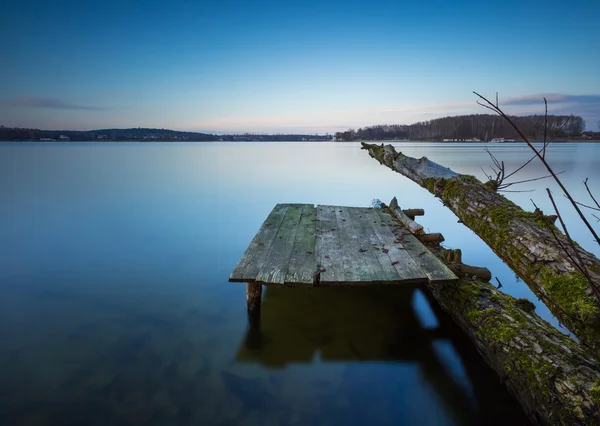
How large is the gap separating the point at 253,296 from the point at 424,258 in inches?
88.8

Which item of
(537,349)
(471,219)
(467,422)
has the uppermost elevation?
(471,219)

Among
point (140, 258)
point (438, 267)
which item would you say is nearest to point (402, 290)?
point (438, 267)

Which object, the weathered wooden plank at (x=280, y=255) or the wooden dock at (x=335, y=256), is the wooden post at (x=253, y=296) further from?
the weathered wooden plank at (x=280, y=255)

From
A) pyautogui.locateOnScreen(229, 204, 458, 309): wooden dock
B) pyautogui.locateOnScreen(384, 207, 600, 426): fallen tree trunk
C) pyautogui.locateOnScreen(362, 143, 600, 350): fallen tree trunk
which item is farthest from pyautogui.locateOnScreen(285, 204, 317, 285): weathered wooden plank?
pyautogui.locateOnScreen(362, 143, 600, 350): fallen tree trunk

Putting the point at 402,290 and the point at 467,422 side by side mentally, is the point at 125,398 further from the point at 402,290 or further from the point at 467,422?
the point at 402,290

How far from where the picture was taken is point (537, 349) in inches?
106

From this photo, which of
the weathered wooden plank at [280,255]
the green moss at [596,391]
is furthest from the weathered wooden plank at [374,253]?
the green moss at [596,391]

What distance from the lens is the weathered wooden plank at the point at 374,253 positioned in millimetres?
3808

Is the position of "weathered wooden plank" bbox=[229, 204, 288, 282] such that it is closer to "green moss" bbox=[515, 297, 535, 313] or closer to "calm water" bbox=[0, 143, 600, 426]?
"calm water" bbox=[0, 143, 600, 426]

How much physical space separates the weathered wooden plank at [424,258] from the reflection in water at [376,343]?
976 mm

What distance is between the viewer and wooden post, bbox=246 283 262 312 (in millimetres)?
4543

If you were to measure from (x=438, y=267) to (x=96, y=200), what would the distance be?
43.5ft

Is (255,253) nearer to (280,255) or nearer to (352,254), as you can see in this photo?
(280,255)

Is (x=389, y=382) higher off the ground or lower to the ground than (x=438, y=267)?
lower
